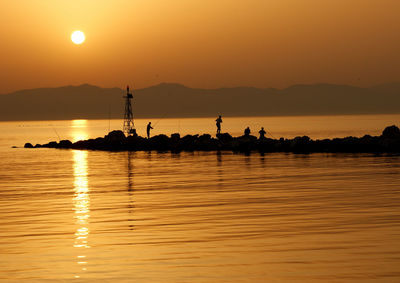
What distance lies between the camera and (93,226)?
1852 centimetres

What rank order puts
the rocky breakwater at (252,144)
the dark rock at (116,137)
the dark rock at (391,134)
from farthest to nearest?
the dark rock at (116,137), the dark rock at (391,134), the rocky breakwater at (252,144)

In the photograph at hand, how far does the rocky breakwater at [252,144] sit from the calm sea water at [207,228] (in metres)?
19.7

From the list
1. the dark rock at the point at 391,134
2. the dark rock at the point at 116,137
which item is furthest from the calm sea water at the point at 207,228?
the dark rock at the point at 116,137

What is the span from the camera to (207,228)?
696 inches

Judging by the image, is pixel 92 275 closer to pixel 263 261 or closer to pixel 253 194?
pixel 263 261

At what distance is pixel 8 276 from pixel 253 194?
44.5ft

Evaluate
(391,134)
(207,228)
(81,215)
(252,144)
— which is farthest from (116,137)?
(207,228)

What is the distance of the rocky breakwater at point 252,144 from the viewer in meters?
53.4

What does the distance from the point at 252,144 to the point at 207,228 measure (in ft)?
139

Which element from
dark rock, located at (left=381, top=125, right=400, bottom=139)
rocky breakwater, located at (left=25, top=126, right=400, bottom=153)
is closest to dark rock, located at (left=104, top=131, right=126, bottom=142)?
rocky breakwater, located at (left=25, top=126, right=400, bottom=153)

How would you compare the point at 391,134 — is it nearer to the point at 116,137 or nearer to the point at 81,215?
the point at 116,137

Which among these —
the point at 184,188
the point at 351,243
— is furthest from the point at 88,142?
the point at 351,243

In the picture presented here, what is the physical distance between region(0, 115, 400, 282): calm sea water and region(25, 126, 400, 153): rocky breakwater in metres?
19.7

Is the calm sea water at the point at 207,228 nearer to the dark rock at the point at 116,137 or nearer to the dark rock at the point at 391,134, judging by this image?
the dark rock at the point at 391,134
